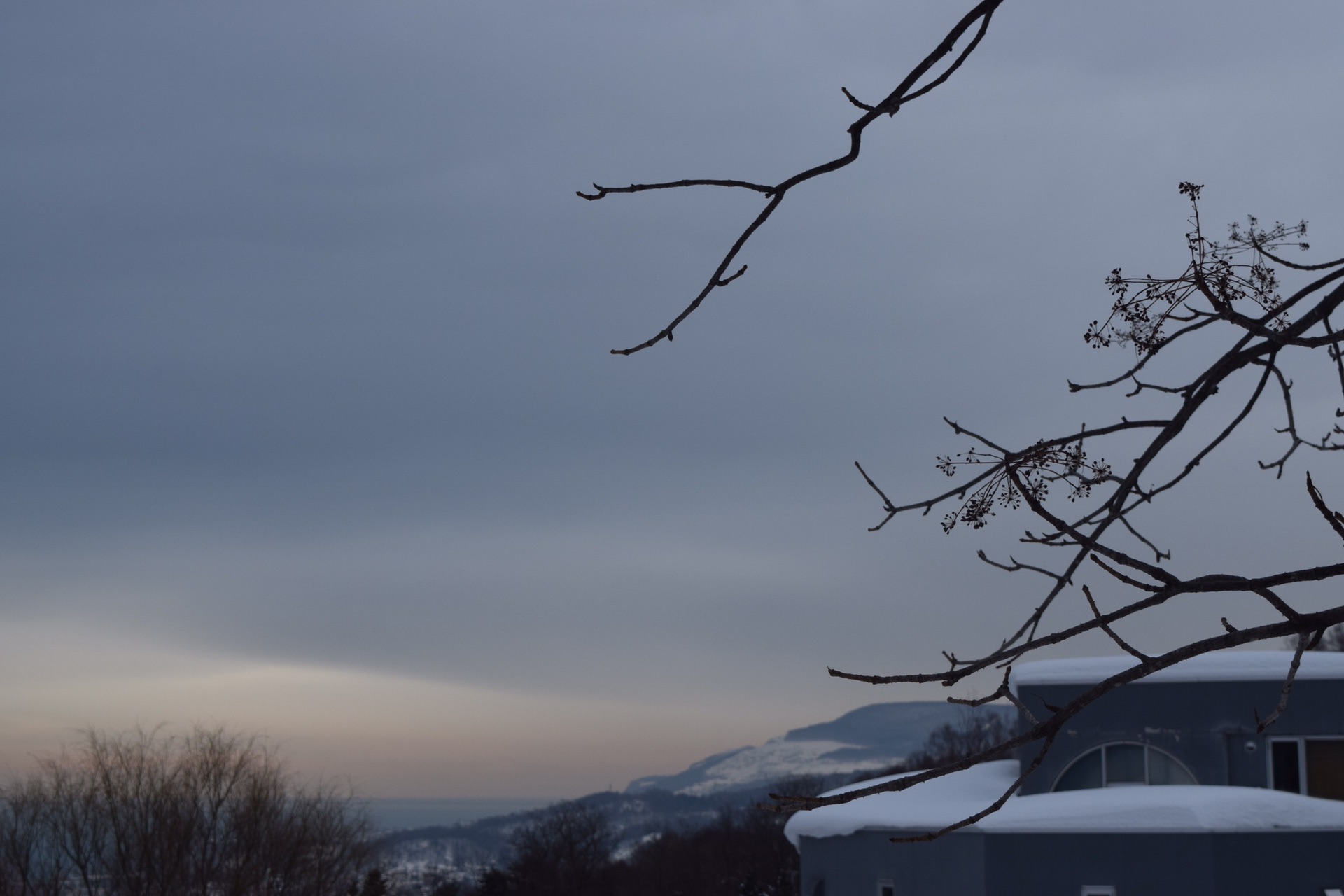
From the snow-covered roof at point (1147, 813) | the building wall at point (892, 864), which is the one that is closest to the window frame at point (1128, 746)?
the snow-covered roof at point (1147, 813)

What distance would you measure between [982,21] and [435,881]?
3157 inches

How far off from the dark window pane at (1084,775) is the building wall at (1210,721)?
0.47ft

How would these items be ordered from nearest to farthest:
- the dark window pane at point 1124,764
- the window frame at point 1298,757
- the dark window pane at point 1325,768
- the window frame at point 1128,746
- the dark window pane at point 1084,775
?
1. the dark window pane at point 1325,768
2. the window frame at point 1298,757
3. the window frame at point 1128,746
4. the dark window pane at point 1124,764
5. the dark window pane at point 1084,775

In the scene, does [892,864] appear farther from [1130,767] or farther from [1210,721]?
[1210,721]

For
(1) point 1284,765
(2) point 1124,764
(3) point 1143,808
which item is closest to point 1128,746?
(2) point 1124,764

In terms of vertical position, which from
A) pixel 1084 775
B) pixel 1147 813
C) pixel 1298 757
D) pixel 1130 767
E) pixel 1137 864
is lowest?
pixel 1137 864

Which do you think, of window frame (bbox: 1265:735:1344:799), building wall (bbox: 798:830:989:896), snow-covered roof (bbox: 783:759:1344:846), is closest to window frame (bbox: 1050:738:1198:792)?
window frame (bbox: 1265:735:1344:799)

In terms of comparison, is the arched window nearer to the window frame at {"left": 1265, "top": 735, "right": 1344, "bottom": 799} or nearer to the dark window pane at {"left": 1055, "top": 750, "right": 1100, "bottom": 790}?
the dark window pane at {"left": 1055, "top": 750, "right": 1100, "bottom": 790}

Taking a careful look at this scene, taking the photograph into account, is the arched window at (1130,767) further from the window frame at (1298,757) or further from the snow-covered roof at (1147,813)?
the window frame at (1298,757)

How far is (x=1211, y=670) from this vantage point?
18.2 metres

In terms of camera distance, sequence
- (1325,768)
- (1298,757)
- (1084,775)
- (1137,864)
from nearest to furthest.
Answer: (1137,864) → (1325,768) → (1298,757) → (1084,775)

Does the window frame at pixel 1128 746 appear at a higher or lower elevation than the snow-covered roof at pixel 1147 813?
higher

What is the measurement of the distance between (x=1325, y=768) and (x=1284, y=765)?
520 millimetres

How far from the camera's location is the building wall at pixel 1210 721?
17.8 m
